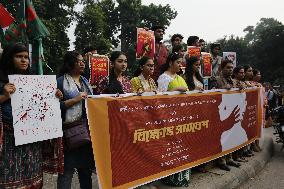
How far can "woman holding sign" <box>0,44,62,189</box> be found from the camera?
2891 mm

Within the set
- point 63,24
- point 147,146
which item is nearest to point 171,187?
point 147,146

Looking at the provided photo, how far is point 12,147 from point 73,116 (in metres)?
0.71

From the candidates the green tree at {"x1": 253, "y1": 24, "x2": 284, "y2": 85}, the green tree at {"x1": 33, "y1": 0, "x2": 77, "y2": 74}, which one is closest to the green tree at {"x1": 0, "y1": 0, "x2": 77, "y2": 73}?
the green tree at {"x1": 33, "y1": 0, "x2": 77, "y2": 74}

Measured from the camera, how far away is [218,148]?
5613mm

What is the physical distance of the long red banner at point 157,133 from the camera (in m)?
3.62

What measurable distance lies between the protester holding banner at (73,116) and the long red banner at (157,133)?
12cm

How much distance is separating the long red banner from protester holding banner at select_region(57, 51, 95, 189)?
4.6 inches

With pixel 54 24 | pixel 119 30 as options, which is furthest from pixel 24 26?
pixel 119 30

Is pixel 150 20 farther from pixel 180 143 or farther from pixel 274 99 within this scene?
pixel 180 143

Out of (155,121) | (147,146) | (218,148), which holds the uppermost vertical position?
(155,121)

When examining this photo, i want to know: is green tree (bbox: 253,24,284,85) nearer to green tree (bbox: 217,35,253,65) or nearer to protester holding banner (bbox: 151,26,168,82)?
green tree (bbox: 217,35,253,65)

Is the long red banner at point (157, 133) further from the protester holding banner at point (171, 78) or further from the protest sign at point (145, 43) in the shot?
the protest sign at point (145, 43)

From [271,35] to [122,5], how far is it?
608 inches

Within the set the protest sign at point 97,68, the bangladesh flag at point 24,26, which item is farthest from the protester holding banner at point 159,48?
the bangladesh flag at point 24,26
